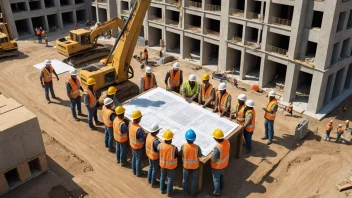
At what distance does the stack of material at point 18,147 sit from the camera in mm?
10539

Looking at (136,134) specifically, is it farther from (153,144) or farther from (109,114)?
(109,114)

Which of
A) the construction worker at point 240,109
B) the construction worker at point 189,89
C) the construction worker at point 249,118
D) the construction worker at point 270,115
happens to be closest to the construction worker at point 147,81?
the construction worker at point 189,89

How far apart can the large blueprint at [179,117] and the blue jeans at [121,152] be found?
3.57 ft

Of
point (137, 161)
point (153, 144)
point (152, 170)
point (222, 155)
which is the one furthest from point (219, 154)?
point (137, 161)

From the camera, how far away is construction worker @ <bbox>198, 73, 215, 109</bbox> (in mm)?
14008

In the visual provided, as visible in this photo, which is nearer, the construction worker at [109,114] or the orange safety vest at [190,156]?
the orange safety vest at [190,156]

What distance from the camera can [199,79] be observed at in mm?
22031

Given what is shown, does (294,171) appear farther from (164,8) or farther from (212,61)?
(164,8)

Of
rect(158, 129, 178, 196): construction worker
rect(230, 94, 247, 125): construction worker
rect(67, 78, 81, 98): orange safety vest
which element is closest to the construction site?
rect(230, 94, 247, 125): construction worker

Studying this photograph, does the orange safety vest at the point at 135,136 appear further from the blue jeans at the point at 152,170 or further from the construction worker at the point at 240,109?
the construction worker at the point at 240,109

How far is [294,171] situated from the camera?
13.1m

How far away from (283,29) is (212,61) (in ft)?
24.0

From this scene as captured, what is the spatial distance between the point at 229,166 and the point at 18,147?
8.04 m

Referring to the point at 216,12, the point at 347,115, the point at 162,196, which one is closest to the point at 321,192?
the point at 162,196
